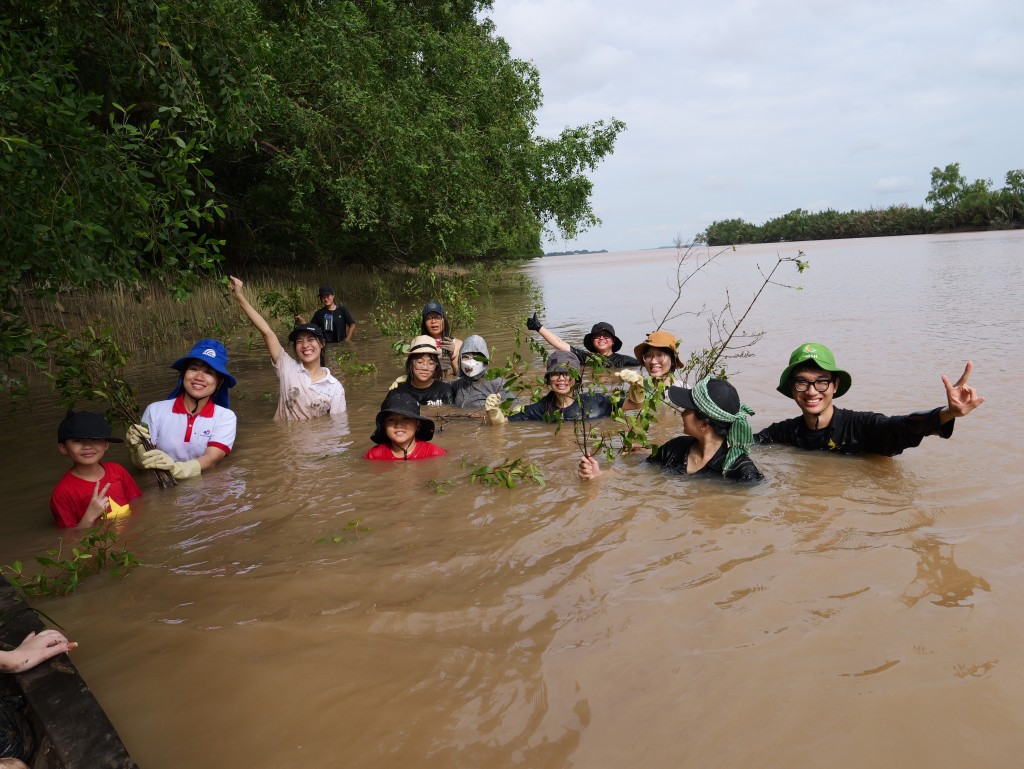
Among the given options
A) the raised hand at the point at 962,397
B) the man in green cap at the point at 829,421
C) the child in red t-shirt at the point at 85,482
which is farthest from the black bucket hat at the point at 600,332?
the child in red t-shirt at the point at 85,482

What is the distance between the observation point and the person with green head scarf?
4.99 metres

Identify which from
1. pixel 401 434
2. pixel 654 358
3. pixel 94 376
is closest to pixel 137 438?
pixel 94 376

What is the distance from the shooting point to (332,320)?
14.4m

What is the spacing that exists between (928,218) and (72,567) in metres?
77.5

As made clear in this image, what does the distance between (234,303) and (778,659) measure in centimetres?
1604

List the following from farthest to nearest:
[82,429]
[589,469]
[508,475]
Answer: [508,475]
[589,469]
[82,429]

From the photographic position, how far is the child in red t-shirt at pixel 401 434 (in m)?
6.38

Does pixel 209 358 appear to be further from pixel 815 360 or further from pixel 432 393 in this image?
pixel 815 360

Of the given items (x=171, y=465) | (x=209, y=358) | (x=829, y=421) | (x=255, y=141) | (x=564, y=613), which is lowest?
(x=564, y=613)

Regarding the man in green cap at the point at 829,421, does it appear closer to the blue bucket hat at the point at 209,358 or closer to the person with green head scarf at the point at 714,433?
the person with green head scarf at the point at 714,433

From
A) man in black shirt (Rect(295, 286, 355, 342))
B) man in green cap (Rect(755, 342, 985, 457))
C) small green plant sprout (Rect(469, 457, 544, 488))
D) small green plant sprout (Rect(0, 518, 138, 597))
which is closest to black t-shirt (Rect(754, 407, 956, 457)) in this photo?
man in green cap (Rect(755, 342, 985, 457))

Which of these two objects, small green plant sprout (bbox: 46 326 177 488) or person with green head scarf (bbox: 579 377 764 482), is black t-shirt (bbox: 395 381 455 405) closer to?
small green plant sprout (bbox: 46 326 177 488)

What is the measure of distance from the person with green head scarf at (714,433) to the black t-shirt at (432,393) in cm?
352

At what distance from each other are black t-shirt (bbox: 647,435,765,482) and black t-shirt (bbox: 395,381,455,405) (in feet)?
11.4
